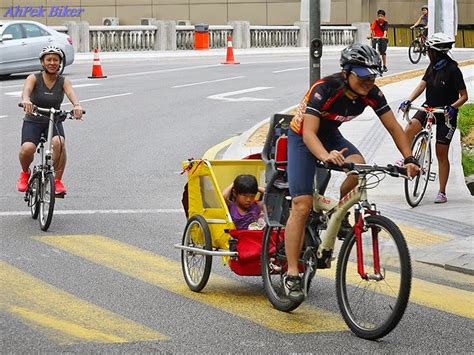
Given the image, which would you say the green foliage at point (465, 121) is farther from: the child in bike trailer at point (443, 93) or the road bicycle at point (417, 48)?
the road bicycle at point (417, 48)

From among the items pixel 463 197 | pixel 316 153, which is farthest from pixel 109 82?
pixel 316 153

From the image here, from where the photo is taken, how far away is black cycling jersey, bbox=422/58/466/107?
13.0 meters

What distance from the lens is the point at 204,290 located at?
29.8ft

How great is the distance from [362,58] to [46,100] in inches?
219

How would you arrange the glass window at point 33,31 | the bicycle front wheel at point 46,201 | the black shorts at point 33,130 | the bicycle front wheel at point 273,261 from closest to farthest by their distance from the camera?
the bicycle front wheel at point 273,261
the bicycle front wheel at point 46,201
the black shorts at point 33,130
the glass window at point 33,31

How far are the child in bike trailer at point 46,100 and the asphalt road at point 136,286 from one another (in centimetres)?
64

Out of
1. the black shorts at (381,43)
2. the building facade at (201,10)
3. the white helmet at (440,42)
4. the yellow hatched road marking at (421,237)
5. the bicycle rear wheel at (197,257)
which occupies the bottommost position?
the yellow hatched road marking at (421,237)

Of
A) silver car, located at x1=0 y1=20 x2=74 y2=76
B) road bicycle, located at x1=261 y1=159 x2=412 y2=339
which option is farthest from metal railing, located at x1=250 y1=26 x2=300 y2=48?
road bicycle, located at x1=261 y1=159 x2=412 y2=339

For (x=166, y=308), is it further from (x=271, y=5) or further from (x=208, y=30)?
(x=271, y=5)

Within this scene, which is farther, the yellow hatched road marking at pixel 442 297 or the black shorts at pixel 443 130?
the black shorts at pixel 443 130

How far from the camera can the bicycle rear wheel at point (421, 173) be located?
1303cm

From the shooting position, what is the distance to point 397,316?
7.13m

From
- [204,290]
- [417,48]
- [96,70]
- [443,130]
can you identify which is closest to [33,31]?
[96,70]

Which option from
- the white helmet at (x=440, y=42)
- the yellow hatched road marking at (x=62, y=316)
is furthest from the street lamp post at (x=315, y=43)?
the yellow hatched road marking at (x=62, y=316)
